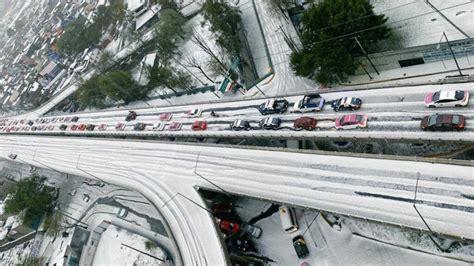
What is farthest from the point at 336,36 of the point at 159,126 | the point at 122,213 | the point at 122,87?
the point at 122,87

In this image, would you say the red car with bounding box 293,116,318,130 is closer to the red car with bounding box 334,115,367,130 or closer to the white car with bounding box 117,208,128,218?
the red car with bounding box 334,115,367,130

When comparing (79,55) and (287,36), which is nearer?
(287,36)

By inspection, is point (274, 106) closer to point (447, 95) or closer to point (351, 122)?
point (351, 122)

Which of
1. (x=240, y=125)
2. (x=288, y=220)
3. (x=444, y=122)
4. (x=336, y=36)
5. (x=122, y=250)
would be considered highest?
(x=336, y=36)

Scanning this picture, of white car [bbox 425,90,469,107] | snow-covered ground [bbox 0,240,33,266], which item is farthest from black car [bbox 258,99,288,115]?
snow-covered ground [bbox 0,240,33,266]

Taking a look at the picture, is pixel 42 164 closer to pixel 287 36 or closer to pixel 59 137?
pixel 59 137

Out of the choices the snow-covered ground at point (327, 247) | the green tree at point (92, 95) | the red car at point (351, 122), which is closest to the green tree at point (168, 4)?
the green tree at point (92, 95)

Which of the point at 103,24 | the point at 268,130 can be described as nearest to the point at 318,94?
the point at 268,130
